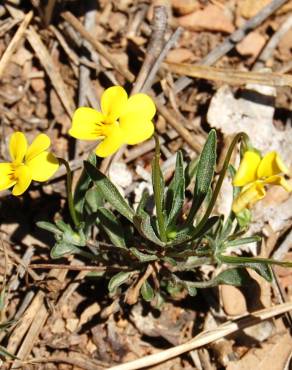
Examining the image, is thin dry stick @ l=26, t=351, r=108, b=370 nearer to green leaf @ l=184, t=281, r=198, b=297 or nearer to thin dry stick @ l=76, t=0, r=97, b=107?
green leaf @ l=184, t=281, r=198, b=297

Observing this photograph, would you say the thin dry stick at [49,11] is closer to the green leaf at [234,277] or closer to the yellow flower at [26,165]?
the yellow flower at [26,165]

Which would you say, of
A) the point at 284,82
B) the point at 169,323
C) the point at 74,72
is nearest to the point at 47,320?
the point at 169,323

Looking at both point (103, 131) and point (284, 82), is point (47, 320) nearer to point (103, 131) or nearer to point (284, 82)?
point (103, 131)

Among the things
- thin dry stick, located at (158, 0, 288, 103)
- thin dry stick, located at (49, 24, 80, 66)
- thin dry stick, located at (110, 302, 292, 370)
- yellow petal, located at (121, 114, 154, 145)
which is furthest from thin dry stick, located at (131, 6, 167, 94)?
thin dry stick, located at (110, 302, 292, 370)

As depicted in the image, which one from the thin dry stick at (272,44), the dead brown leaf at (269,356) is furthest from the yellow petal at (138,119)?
the thin dry stick at (272,44)

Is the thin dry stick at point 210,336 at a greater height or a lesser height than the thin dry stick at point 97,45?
lesser

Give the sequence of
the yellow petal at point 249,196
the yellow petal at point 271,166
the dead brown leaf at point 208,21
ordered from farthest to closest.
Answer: the dead brown leaf at point 208,21, the yellow petal at point 249,196, the yellow petal at point 271,166

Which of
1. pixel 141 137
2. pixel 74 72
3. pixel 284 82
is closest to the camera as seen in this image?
pixel 141 137
